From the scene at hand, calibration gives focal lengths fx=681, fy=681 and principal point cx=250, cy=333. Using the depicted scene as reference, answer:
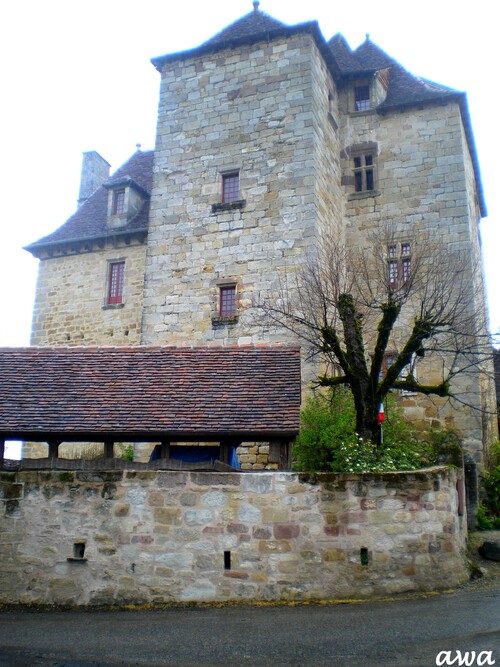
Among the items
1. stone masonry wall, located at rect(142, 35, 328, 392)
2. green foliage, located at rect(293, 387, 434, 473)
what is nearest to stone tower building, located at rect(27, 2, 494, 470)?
stone masonry wall, located at rect(142, 35, 328, 392)

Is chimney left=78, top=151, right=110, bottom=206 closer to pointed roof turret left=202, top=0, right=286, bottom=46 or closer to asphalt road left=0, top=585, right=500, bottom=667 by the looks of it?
pointed roof turret left=202, top=0, right=286, bottom=46

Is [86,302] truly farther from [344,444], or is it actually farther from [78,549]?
[78,549]

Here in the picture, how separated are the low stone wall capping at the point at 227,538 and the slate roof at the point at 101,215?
10.6 m

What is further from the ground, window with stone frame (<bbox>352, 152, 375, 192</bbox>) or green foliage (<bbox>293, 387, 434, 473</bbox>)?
window with stone frame (<bbox>352, 152, 375, 192</bbox>)

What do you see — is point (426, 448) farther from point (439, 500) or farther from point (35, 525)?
point (35, 525)

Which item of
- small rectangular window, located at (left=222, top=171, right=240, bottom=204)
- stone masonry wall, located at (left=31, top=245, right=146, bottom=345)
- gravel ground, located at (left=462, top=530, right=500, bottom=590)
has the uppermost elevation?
small rectangular window, located at (left=222, top=171, right=240, bottom=204)

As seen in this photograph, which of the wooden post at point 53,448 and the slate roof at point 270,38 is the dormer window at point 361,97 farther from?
the wooden post at point 53,448

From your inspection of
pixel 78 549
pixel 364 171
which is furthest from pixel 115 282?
pixel 78 549

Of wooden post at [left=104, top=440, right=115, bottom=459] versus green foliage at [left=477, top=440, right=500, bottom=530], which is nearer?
wooden post at [left=104, top=440, right=115, bottom=459]

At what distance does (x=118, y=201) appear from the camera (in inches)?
739

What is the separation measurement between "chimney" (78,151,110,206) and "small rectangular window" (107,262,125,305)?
374cm

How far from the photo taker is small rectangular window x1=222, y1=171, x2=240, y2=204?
15679 millimetres

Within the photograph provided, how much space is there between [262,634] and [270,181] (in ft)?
34.8

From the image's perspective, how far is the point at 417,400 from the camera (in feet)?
49.4
